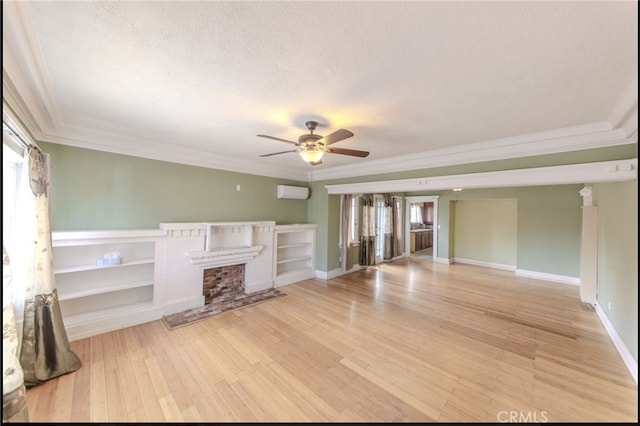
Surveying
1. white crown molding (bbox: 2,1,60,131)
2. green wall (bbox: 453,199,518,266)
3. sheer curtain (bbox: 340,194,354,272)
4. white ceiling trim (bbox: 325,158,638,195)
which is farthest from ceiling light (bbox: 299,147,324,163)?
green wall (bbox: 453,199,518,266)

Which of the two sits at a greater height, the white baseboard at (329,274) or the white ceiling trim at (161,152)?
the white ceiling trim at (161,152)

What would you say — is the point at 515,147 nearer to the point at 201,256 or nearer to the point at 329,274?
the point at 329,274

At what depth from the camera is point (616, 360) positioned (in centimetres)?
249

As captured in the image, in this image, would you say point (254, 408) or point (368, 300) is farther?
point (368, 300)

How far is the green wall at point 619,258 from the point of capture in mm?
2254

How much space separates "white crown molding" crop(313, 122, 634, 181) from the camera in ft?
8.03

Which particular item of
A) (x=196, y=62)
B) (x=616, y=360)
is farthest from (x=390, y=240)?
(x=196, y=62)

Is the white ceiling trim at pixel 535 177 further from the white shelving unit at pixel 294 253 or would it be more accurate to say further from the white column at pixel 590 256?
the white shelving unit at pixel 294 253

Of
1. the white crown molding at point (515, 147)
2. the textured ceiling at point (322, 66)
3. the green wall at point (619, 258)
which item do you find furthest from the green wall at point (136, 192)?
the green wall at point (619, 258)

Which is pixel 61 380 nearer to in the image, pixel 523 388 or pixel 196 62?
pixel 196 62

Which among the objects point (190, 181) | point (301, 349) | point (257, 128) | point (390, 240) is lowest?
point (301, 349)

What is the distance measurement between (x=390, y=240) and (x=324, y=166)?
12.4 ft

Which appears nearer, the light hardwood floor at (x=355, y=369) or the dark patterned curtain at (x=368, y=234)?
the light hardwood floor at (x=355, y=369)

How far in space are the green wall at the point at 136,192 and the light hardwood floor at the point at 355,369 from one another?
4.83ft
